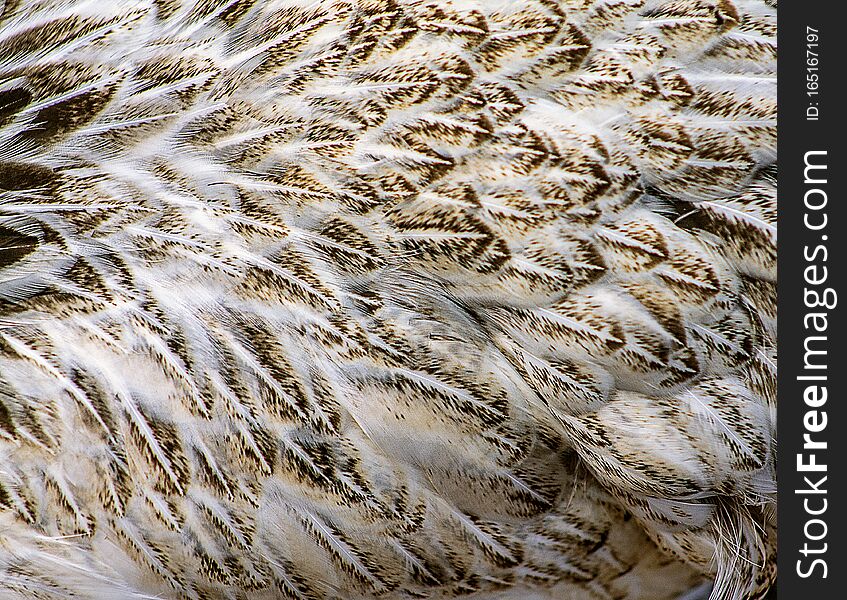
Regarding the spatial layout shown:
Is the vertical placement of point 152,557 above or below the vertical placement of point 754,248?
below

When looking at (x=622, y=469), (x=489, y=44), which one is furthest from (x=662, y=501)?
(x=489, y=44)

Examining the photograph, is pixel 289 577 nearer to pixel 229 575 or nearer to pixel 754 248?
pixel 229 575

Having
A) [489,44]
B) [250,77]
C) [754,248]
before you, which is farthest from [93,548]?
[754,248]

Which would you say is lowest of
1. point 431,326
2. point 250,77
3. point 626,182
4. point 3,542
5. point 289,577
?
point 289,577
